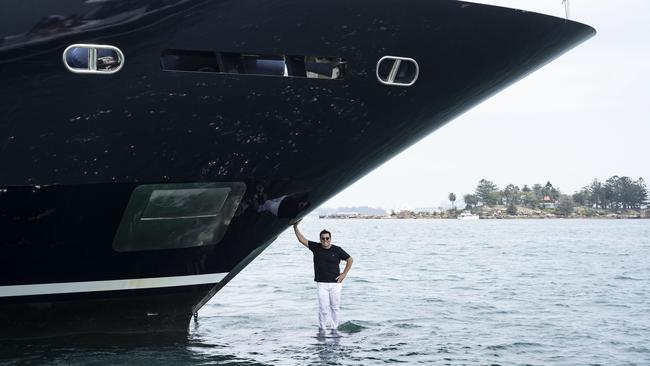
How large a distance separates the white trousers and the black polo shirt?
0.11 m

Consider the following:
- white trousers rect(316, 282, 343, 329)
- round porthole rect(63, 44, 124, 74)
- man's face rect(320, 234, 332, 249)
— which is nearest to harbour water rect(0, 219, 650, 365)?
white trousers rect(316, 282, 343, 329)

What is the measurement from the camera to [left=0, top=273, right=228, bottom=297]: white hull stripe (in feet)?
28.2

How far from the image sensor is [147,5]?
7539mm

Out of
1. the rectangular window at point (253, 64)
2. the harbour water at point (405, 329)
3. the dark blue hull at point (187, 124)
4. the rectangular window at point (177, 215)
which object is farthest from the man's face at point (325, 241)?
the rectangular window at point (253, 64)

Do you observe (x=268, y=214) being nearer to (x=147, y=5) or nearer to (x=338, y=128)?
(x=338, y=128)

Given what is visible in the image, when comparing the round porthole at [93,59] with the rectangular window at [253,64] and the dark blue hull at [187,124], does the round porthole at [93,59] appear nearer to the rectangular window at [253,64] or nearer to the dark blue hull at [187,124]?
the dark blue hull at [187,124]

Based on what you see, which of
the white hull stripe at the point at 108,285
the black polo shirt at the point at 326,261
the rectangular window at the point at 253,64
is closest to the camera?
the rectangular window at the point at 253,64

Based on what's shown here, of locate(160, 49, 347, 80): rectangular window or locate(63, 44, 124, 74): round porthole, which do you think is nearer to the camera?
locate(63, 44, 124, 74): round porthole

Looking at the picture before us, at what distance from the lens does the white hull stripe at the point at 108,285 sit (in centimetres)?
859

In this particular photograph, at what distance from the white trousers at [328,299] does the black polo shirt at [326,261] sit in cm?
11

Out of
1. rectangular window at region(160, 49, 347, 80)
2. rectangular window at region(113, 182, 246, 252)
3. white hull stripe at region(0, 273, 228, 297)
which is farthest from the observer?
white hull stripe at region(0, 273, 228, 297)

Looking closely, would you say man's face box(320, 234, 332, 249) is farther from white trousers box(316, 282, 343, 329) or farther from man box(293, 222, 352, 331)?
white trousers box(316, 282, 343, 329)

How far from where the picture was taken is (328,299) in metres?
12.9

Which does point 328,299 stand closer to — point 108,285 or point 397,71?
point 108,285
